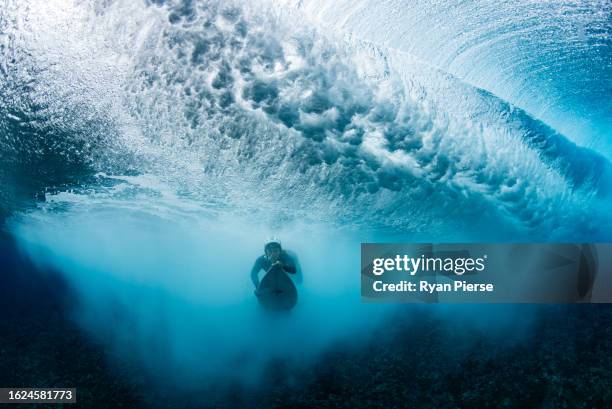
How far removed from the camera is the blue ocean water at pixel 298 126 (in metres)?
4.76

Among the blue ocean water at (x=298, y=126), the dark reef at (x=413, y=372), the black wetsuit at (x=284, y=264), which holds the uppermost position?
the blue ocean water at (x=298, y=126)

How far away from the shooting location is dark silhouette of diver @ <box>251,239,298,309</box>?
8406 millimetres

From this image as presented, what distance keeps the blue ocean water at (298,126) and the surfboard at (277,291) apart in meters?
1.47

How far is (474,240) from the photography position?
51.5 feet

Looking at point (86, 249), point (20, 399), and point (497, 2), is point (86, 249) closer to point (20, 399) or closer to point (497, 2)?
point (20, 399)

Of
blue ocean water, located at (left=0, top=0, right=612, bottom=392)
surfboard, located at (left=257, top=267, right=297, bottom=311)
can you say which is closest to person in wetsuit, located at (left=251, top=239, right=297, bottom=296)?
surfboard, located at (left=257, top=267, right=297, bottom=311)

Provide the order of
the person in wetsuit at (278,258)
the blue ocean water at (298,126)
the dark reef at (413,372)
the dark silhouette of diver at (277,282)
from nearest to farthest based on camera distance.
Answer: the blue ocean water at (298,126), the dark reef at (413,372), the person in wetsuit at (278,258), the dark silhouette of diver at (277,282)

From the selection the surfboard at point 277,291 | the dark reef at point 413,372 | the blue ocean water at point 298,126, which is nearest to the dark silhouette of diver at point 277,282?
the surfboard at point 277,291

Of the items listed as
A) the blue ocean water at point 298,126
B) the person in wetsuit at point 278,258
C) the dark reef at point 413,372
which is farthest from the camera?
the person in wetsuit at point 278,258

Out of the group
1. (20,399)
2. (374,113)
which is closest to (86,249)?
(20,399)

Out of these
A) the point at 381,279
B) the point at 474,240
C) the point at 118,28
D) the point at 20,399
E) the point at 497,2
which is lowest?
the point at 20,399

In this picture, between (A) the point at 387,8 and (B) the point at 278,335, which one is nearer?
(A) the point at 387,8

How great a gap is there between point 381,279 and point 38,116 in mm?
8775

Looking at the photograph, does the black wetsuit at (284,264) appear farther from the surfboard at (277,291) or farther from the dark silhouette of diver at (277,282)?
the surfboard at (277,291)
